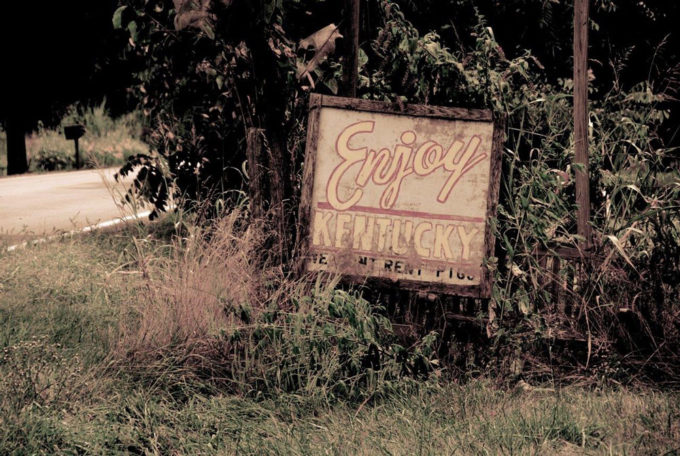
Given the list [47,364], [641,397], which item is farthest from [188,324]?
[641,397]

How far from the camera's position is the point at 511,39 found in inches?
310

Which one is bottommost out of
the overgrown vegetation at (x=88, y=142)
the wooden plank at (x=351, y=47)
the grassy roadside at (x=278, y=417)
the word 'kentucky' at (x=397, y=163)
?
the overgrown vegetation at (x=88, y=142)

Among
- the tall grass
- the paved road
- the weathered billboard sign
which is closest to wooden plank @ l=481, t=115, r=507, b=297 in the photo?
the weathered billboard sign

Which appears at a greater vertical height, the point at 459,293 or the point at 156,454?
the point at 459,293

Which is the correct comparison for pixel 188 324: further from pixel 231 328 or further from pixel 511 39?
pixel 511 39

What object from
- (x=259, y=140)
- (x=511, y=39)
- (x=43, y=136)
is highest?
(x=511, y=39)

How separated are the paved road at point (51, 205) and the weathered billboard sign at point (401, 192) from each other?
227 cm

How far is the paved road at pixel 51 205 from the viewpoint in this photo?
8.78 meters

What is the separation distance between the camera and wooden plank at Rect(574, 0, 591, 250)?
4742 millimetres

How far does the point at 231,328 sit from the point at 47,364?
2.97 feet

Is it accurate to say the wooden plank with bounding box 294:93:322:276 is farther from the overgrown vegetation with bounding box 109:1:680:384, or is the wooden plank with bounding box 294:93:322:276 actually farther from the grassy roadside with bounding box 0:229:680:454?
the grassy roadside with bounding box 0:229:680:454

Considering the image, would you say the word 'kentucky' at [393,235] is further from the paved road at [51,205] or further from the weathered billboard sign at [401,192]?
the paved road at [51,205]

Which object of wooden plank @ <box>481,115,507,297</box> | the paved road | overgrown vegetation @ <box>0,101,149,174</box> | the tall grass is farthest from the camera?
overgrown vegetation @ <box>0,101,149,174</box>

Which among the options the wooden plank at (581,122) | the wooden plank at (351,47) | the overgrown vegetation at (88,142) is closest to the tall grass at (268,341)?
the wooden plank at (351,47)
